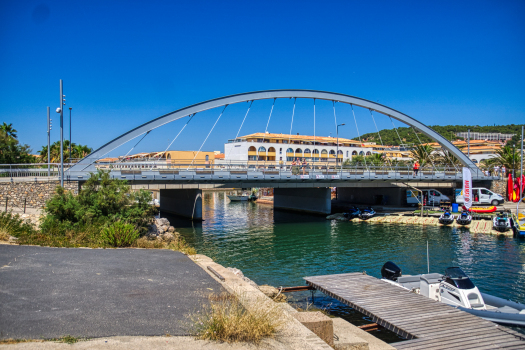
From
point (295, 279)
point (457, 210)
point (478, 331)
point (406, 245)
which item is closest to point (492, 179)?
point (457, 210)

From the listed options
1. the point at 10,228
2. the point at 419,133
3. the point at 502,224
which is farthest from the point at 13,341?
the point at 419,133

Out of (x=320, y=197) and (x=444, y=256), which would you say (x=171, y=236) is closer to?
(x=444, y=256)

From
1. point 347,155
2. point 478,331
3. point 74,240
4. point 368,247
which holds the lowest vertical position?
point 368,247

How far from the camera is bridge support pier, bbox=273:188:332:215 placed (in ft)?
154

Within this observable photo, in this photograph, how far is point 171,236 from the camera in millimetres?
25719

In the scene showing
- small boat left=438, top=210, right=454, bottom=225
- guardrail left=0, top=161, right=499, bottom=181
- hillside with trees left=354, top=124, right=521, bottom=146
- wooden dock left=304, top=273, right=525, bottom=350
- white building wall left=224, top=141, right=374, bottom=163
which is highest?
hillside with trees left=354, top=124, right=521, bottom=146

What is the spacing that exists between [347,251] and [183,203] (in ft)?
80.9

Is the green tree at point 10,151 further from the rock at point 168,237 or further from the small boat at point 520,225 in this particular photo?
the small boat at point 520,225

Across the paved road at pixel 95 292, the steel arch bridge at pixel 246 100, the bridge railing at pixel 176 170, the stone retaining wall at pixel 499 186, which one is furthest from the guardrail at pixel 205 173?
the paved road at pixel 95 292

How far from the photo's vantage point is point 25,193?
2512 cm

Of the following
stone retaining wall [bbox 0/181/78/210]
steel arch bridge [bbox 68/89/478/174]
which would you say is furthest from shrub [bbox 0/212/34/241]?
steel arch bridge [bbox 68/89/478/174]

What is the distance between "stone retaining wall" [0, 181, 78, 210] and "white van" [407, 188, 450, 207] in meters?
40.5

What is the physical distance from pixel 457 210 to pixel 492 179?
380 inches

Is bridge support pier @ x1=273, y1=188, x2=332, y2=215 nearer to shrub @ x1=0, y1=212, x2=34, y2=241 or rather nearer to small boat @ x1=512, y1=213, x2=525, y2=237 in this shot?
small boat @ x1=512, y1=213, x2=525, y2=237
